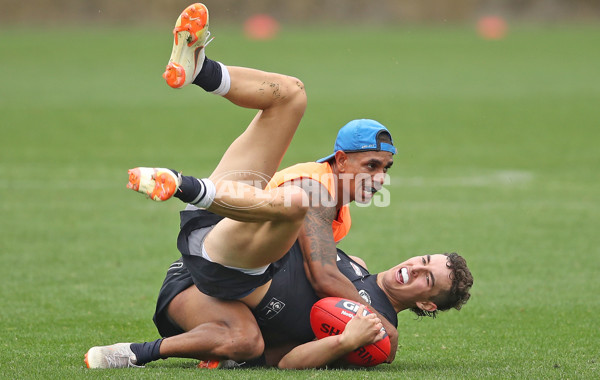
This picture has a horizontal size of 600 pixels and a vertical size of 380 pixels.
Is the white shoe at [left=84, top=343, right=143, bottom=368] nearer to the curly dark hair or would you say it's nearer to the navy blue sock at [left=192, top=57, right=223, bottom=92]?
the navy blue sock at [left=192, top=57, right=223, bottom=92]

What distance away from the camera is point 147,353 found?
A: 5.81 meters

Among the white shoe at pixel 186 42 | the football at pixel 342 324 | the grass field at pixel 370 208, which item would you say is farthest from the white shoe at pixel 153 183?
the football at pixel 342 324

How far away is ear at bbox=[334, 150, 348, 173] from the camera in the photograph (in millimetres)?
6578

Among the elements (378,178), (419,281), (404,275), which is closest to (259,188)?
(378,178)

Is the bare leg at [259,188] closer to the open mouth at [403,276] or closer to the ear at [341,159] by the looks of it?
the ear at [341,159]

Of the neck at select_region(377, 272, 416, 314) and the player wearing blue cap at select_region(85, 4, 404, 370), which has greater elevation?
the player wearing blue cap at select_region(85, 4, 404, 370)

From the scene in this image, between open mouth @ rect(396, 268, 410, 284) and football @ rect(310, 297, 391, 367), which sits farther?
open mouth @ rect(396, 268, 410, 284)

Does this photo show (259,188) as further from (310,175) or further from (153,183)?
(153,183)

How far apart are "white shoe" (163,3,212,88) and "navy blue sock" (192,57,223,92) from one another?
13 cm

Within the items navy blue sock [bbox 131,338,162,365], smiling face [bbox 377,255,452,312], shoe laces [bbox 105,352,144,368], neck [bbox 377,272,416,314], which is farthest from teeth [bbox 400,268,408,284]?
shoe laces [bbox 105,352,144,368]

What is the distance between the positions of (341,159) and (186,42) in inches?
57.3

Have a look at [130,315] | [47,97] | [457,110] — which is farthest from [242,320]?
[47,97]

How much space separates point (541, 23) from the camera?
47781 millimetres

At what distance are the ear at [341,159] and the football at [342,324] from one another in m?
1.07
